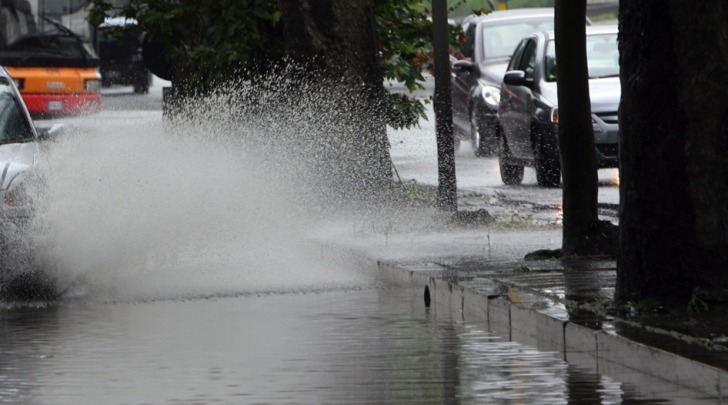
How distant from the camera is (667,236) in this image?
10.2 metres

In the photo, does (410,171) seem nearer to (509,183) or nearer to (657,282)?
(509,183)

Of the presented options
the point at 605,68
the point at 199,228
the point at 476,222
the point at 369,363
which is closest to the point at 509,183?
the point at 605,68

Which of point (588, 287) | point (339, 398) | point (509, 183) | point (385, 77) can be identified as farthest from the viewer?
point (509, 183)

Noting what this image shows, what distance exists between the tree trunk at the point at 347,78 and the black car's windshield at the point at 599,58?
4104 mm

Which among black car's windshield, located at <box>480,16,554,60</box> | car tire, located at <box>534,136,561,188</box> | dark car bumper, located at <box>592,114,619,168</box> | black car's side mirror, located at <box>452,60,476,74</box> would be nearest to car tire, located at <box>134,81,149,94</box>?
black car's windshield, located at <box>480,16,554,60</box>

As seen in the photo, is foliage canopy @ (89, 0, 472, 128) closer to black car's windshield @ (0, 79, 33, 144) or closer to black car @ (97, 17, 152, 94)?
black car's windshield @ (0, 79, 33, 144)

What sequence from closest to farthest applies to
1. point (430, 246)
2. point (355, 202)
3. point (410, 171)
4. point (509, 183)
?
point (430, 246), point (355, 202), point (509, 183), point (410, 171)

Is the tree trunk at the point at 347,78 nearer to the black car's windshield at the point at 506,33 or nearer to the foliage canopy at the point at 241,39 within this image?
the foliage canopy at the point at 241,39

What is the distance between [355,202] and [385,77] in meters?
4.10

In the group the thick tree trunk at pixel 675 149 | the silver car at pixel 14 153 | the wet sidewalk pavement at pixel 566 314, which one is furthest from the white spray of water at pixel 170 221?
the thick tree trunk at pixel 675 149

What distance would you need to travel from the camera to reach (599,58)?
23.2 metres

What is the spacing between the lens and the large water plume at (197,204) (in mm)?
13953

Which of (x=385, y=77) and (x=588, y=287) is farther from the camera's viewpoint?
(x=385, y=77)

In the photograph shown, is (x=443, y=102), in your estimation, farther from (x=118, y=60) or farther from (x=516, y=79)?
(x=118, y=60)
